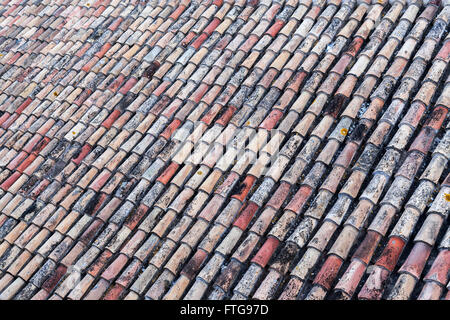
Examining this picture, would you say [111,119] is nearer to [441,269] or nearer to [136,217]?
[136,217]

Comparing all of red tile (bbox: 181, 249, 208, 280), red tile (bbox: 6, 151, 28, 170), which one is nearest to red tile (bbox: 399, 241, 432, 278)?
red tile (bbox: 181, 249, 208, 280)

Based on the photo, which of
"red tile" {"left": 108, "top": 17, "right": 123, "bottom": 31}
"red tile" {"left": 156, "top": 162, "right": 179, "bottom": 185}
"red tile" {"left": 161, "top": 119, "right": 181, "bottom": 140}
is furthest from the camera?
"red tile" {"left": 108, "top": 17, "right": 123, "bottom": 31}

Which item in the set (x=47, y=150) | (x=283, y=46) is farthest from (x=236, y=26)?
(x=47, y=150)

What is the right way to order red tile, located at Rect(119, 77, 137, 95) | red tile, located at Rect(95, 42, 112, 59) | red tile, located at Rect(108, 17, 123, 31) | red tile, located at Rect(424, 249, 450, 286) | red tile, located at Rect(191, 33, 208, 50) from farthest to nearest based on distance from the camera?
red tile, located at Rect(108, 17, 123, 31) → red tile, located at Rect(95, 42, 112, 59) → red tile, located at Rect(191, 33, 208, 50) → red tile, located at Rect(119, 77, 137, 95) → red tile, located at Rect(424, 249, 450, 286)

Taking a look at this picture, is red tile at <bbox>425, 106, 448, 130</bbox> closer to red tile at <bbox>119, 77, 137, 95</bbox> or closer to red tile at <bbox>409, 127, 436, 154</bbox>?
red tile at <bbox>409, 127, 436, 154</bbox>

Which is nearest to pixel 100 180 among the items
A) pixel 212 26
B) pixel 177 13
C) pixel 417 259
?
pixel 212 26

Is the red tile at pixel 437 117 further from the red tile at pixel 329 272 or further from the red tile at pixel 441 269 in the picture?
the red tile at pixel 329 272

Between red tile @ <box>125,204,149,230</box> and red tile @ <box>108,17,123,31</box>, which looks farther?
red tile @ <box>108,17,123,31</box>

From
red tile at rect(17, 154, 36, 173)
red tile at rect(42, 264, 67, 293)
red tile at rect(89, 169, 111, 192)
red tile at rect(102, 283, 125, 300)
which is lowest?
red tile at rect(42, 264, 67, 293)

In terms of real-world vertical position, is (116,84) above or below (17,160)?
above
